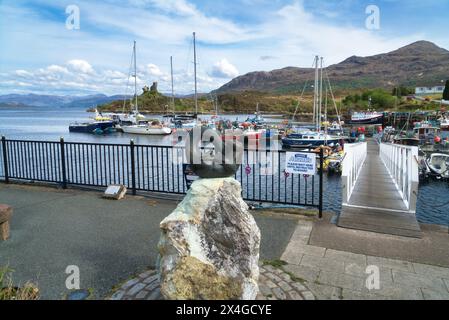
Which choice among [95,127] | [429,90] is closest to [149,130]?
[95,127]

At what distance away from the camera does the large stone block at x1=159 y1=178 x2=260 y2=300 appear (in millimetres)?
3242

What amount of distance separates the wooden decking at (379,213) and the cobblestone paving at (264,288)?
252cm

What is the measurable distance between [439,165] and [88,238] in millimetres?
26603

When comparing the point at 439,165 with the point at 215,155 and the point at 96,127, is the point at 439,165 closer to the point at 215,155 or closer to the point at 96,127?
the point at 215,155

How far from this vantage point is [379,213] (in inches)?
268

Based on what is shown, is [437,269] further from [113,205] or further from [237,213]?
[113,205]

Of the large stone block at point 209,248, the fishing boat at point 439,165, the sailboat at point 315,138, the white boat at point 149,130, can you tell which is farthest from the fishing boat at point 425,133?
the large stone block at point 209,248

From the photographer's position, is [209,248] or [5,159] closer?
[209,248]

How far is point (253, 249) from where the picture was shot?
356 cm

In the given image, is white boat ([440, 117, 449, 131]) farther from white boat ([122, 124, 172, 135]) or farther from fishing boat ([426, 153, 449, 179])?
white boat ([122, 124, 172, 135])

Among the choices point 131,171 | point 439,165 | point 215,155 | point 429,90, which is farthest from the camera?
point 429,90

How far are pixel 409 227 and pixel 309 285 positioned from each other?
119 inches

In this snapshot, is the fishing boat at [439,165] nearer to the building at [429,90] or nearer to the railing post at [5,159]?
the railing post at [5,159]

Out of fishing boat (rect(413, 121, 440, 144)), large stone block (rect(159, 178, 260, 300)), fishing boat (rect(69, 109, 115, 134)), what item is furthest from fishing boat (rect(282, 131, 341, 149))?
fishing boat (rect(69, 109, 115, 134))
